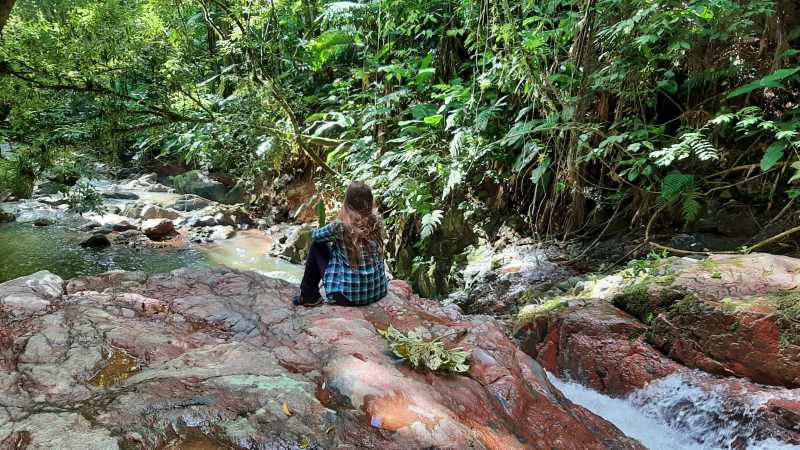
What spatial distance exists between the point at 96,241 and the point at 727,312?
11743 millimetres

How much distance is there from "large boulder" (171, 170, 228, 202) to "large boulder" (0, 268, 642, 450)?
42.3 ft

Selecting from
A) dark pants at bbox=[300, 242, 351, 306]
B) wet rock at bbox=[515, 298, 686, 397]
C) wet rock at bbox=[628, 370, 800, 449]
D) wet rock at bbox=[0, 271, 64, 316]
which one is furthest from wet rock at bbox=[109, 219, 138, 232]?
wet rock at bbox=[628, 370, 800, 449]

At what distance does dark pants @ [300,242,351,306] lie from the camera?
12.3ft

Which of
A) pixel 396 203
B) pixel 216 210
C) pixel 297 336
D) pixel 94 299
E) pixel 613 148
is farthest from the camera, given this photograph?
pixel 216 210

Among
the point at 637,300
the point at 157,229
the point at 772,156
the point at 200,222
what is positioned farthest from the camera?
the point at 200,222

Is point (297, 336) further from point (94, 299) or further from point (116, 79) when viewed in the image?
point (116, 79)

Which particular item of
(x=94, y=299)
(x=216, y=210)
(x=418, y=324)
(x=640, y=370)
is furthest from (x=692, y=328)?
(x=216, y=210)

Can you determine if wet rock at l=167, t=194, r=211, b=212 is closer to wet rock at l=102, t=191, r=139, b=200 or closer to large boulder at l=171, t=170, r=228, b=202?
large boulder at l=171, t=170, r=228, b=202

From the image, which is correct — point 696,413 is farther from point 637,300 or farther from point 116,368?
point 116,368

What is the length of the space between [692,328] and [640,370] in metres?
0.54

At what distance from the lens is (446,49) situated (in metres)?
8.87

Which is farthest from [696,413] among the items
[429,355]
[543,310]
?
[429,355]

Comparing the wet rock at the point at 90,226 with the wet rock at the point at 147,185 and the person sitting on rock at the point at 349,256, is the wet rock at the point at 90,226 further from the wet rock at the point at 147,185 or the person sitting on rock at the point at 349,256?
the person sitting on rock at the point at 349,256

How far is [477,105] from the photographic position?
7.33 metres
